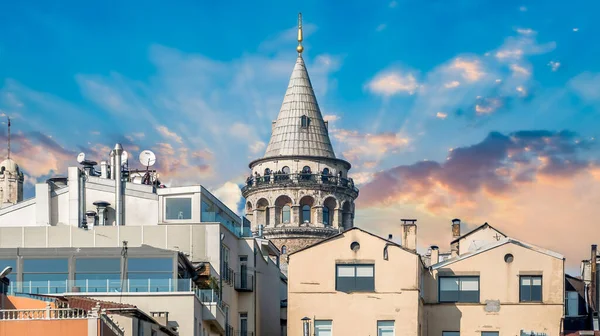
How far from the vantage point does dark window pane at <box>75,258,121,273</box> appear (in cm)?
7350

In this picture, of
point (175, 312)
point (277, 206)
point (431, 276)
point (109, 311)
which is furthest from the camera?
point (277, 206)

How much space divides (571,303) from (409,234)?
9701 mm

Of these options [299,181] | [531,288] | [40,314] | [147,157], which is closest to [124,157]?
[147,157]

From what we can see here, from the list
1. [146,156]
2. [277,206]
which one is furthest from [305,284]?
[277,206]

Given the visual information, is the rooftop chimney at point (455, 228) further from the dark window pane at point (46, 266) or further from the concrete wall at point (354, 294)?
the dark window pane at point (46, 266)

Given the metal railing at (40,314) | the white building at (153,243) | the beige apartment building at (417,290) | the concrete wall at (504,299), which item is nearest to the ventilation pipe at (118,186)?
the white building at (153,243)

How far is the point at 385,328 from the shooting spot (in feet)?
276

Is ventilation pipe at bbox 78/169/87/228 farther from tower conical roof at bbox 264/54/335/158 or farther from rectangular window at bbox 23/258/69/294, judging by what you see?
tower conical roof at bbox 264/54/335/158

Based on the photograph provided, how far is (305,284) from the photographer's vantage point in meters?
85.2

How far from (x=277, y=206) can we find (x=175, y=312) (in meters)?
74.8

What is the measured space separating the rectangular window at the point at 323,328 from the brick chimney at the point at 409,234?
30.0 ft

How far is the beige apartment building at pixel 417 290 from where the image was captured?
84188 mm

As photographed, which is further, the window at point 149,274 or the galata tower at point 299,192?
the galata tower at point 299,192

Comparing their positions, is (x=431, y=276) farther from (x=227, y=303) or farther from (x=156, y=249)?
(x=156, y=249)
